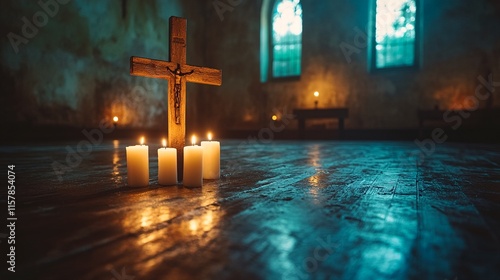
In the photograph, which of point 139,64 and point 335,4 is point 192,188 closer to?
point 139,64

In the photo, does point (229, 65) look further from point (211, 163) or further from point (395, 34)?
point (211, 163)

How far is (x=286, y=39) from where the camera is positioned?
38.3 ft

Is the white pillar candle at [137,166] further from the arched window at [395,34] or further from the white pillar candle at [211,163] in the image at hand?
the arched window at [395,34]

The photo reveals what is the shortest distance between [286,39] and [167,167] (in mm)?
10603

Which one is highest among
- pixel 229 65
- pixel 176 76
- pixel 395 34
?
pixel 395 34

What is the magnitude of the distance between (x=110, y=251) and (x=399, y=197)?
4.28ft

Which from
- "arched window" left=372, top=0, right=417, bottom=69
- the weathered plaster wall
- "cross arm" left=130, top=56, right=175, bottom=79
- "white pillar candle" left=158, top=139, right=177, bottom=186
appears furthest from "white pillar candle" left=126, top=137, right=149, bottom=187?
"arched window" left=372, top=0, right=417, bottom=69

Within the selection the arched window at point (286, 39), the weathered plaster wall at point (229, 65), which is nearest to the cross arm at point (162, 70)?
the weathered plaster wall at point (229, 65)

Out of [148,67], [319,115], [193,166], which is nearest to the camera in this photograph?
[193,166]

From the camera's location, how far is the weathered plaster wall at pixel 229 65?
778cm

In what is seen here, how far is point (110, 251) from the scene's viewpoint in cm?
89

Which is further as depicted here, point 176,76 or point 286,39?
point 286,39

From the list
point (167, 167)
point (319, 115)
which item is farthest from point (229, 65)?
point (167, 167)

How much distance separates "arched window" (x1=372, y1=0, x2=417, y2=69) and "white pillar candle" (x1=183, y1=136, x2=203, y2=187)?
9654 millimetres
